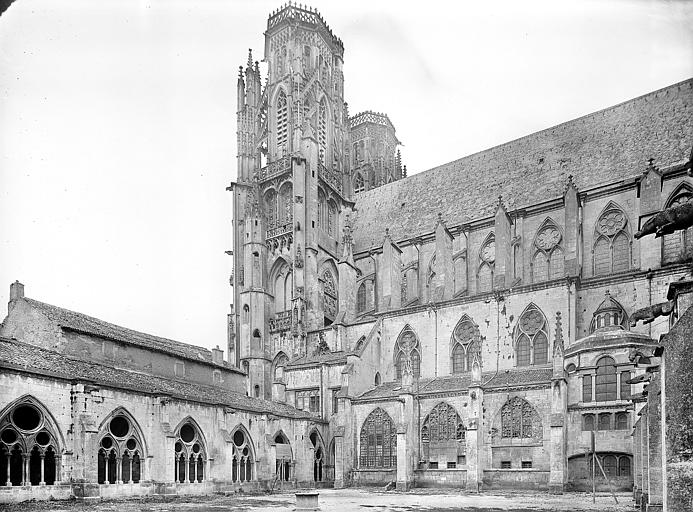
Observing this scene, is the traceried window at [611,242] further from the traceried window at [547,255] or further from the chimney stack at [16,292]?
the chimney stack at [16,292]

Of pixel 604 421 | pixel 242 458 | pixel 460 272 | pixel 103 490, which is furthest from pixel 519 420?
pixel 103 490

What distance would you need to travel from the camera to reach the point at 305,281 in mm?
51031

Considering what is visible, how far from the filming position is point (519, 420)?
34969mm

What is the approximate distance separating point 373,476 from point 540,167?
81.0ft

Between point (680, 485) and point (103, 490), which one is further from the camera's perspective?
point (103, 490)

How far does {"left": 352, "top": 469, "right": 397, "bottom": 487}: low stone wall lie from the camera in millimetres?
39156

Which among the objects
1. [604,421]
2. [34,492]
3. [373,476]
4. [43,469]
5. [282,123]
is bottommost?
[373,476]

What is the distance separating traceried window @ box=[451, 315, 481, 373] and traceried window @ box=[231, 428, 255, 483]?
1400 centimetres

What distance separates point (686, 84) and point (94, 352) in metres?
39.1

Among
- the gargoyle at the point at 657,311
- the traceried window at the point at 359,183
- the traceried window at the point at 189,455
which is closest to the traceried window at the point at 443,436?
the traceried window at the point at 189,455

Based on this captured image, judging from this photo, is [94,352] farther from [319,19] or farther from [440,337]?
[319,19]

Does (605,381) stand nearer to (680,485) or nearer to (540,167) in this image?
(540,167)

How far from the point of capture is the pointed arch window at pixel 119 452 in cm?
2668

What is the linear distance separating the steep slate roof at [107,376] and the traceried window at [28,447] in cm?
158
